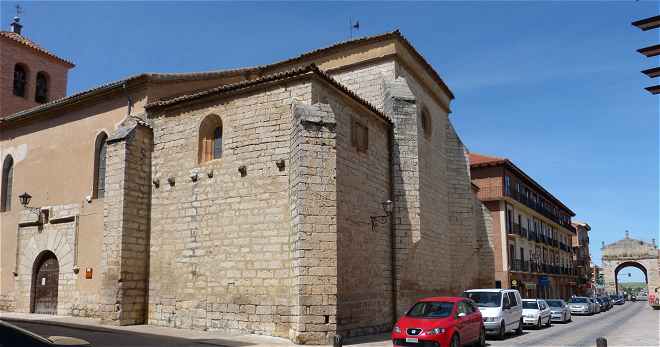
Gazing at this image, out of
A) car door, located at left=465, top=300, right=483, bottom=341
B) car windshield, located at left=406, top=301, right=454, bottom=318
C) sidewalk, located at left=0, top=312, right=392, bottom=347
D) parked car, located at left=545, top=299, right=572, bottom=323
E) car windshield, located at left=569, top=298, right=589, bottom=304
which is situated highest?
car windshield, located at left=406, top=301, right=454, bottom=318

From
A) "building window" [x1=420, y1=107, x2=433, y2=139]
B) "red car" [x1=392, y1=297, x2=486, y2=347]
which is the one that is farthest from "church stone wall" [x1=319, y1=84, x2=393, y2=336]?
"building window" [x1=420, y1=107, x2=433, y2=139]

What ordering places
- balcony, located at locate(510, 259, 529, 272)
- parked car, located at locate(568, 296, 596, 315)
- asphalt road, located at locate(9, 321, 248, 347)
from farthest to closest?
1. balcony, located at locate(510, 259, 529, 272)
2. parked car, located at locate(568, 296, 596, 315)
3. asphalt road, located at locate(9, 321, 248, 347)

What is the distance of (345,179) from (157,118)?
19.9ft

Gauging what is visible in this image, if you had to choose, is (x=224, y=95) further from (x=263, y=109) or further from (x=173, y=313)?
(x=173, y=313)

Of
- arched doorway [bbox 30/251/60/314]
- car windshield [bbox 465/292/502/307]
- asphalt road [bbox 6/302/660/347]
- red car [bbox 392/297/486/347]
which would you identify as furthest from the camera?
arched doorway [bbox 30/251/60/314]

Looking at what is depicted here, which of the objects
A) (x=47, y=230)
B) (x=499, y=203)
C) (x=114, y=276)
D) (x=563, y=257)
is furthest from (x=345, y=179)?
(x=563, y=257)

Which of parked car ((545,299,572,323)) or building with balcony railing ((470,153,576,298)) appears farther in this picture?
building with balcony railing ((470,153,576,298))

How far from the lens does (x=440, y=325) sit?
36.1 feet

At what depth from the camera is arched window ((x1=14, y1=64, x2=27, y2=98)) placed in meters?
25.3

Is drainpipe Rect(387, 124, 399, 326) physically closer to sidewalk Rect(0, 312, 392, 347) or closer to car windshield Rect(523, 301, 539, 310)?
sidewalk Rect(0, 312, 392, 347)

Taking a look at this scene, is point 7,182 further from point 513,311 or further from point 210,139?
point 513,311

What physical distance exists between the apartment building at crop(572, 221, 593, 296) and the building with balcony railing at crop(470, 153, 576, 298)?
13600mm

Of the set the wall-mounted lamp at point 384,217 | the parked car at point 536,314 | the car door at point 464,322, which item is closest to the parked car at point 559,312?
the parked car at point 536,314

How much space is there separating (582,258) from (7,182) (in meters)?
62.6
